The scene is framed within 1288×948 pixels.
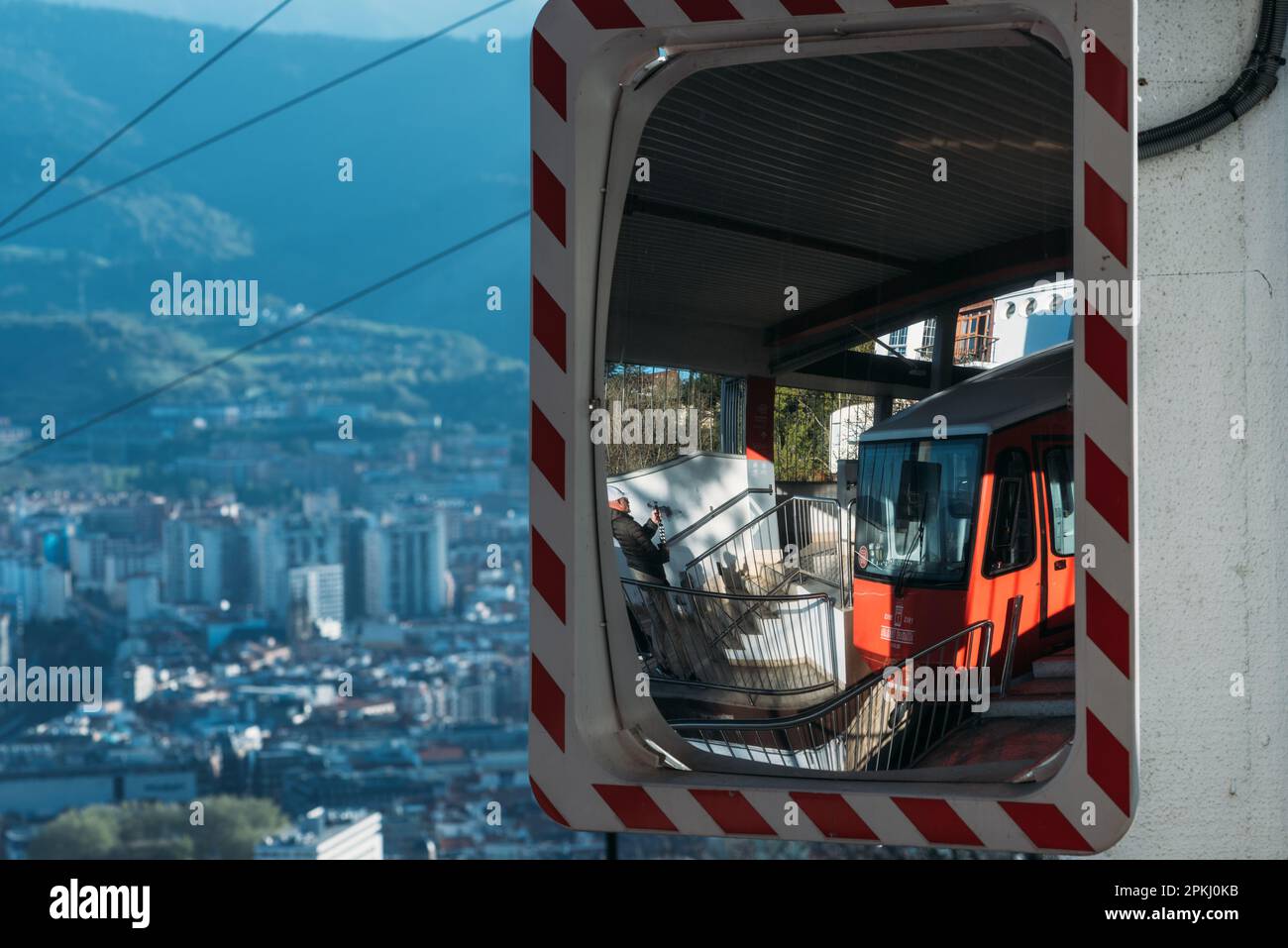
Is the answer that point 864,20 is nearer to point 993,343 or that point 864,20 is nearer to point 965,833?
point 993,343

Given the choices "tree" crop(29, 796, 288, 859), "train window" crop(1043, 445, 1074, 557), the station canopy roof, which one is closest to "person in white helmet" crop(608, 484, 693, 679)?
the station canopy roof

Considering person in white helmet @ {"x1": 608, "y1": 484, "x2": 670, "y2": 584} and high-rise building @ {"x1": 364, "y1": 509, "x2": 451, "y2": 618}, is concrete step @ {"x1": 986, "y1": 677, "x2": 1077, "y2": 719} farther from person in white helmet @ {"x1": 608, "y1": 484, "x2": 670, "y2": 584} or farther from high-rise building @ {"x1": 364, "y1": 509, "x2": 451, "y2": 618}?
high-rise building @ {"x1": 364, "y1": 509, "x2": 451, "y2": 618}

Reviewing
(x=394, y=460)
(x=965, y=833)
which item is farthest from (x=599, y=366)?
(x=394, y=460)

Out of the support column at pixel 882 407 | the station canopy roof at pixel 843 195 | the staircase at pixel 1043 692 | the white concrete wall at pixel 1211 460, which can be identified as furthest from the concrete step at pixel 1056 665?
the white concrete wall at pixel 1211 460

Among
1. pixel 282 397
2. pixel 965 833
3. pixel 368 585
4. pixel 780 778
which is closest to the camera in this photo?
pixel 965 833

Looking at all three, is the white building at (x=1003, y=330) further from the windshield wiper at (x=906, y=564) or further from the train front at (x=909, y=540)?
the windshield wiper at (x=906, y=564)

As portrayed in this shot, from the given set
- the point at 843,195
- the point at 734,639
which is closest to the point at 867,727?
the point at 734,639
